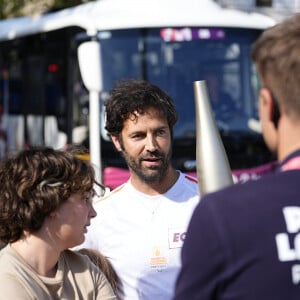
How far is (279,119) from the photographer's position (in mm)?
2107

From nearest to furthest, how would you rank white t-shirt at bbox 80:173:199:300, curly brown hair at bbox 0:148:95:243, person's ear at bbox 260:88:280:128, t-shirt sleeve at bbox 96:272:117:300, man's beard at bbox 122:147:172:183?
person's ear at bbox 260:88:280:128
curly brown hair at bbox 0:148:95:243
t-shirt sleeve at bbox 96:272:117:300
white t-shirt at bbox 80:173:199:300
man's beard at bbox 122:147:172:183

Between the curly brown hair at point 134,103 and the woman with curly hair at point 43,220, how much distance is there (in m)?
0.81

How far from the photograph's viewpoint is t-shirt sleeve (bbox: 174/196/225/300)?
2.00 metres

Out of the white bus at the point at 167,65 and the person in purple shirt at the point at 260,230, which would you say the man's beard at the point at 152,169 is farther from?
the white bus at the point at 167,65

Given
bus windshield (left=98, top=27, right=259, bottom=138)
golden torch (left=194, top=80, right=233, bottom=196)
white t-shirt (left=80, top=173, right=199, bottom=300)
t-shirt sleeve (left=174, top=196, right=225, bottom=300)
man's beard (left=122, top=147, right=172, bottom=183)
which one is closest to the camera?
t-shirt sleeve (left=174, top=196, right=225, bottom=300)

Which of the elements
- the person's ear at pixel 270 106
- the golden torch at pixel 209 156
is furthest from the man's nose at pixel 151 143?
the person's ear at pixel 270 106

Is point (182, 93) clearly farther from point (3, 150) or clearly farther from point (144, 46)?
point (3, 150)

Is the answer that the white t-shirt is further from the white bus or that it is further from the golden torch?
the white bus

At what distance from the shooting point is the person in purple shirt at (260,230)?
2010 mm

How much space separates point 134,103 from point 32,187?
1.01m

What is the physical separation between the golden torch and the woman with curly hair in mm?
539

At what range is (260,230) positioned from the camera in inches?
79.6

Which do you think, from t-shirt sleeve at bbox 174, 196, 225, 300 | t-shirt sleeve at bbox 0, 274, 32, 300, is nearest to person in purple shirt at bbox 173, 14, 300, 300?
t-shirt sleeve at bbox 174, 196, 225, 300

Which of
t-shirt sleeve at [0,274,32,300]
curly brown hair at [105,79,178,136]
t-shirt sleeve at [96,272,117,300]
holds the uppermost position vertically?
curly brown hair at [105,79,178,136]
